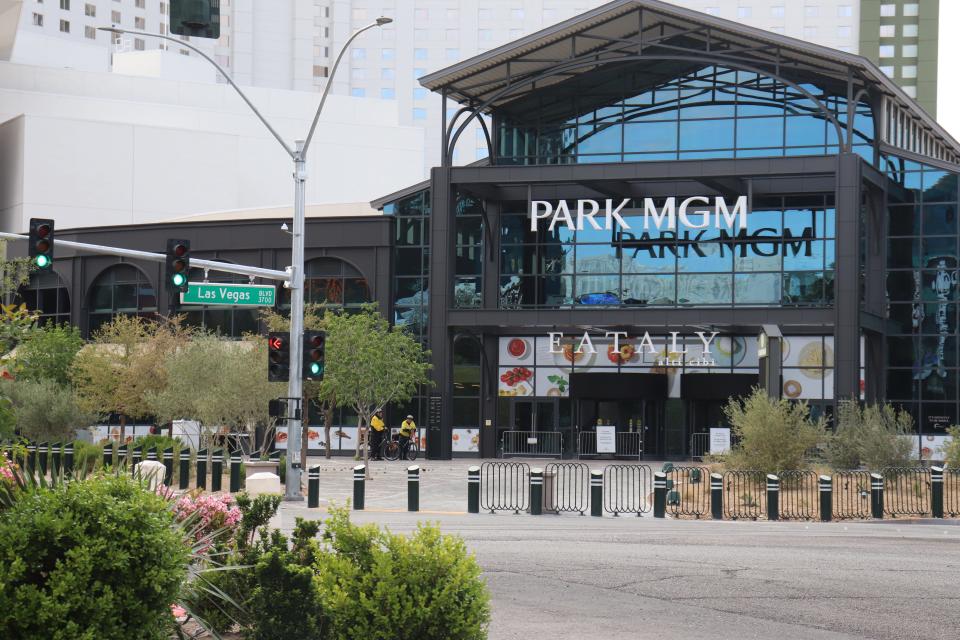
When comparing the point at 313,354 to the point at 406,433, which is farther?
the point at 406,433

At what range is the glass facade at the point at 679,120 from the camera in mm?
47062

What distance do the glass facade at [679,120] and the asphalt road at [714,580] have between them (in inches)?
1051

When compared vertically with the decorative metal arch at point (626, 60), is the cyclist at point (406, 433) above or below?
below

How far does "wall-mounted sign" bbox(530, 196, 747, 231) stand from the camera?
45312mm

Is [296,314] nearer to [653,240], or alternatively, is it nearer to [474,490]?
[474,490]

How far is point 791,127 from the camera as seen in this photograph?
47219 millimetres

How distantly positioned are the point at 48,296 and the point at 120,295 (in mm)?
4846

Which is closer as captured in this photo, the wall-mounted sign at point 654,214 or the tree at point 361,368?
the tree at point 361,368

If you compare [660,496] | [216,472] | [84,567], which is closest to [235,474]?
[216,472]

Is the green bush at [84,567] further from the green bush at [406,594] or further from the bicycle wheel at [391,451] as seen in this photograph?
the bicycle wheel at [391,451]

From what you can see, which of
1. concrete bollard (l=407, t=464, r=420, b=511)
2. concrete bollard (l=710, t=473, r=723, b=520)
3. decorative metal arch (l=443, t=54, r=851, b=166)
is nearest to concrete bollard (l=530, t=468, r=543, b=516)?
concrete bollard (l=407, t=464, r=420, b=511)

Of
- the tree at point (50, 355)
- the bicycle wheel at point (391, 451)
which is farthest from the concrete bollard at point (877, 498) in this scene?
the tree at point (50, 355)

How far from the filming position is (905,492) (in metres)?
29.0

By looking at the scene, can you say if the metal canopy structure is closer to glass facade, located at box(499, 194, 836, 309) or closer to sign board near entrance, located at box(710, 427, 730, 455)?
glass facade, located at box(499, 194, 836, 309)
